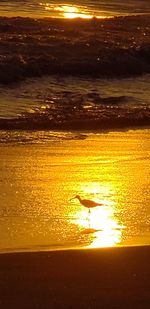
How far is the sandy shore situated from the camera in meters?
8.68

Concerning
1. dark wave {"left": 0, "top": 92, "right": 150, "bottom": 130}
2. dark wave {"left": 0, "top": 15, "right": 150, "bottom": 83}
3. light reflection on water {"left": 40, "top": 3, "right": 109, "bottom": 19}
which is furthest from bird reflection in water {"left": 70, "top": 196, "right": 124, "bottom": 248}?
light reflection on water {"left": 40, "top": 3, "right": 109, "bottom": 19}

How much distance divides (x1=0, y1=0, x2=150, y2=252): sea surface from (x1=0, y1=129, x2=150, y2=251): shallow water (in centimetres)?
1

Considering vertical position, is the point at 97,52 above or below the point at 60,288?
above

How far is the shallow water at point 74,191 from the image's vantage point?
10.9 m

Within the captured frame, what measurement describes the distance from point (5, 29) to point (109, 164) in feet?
46.4

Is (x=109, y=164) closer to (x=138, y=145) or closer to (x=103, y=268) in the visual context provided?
(x=138, y=145)

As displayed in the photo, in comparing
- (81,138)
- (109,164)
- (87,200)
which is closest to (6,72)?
(81,138)

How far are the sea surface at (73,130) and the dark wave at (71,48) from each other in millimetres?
30

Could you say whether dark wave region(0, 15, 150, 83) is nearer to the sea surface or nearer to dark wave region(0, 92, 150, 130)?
the sea surface

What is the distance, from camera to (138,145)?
52.9 ft

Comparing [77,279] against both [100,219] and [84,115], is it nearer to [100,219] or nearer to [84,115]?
[100,219]

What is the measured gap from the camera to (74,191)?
12961mm

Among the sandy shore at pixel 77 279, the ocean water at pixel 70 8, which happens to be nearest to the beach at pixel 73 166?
the sandy shore at pixel 77 279

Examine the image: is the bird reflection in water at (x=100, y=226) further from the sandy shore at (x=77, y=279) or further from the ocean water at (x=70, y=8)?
the ocean water at (x=70, y=8)
